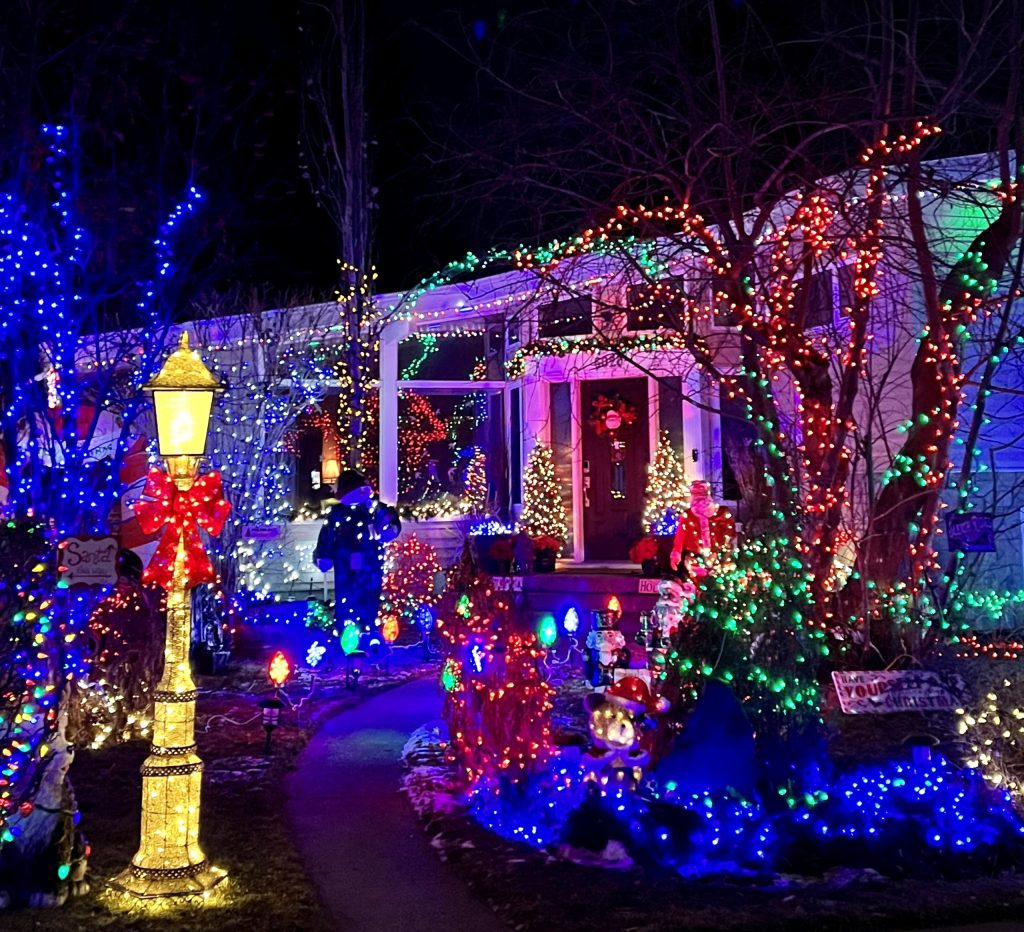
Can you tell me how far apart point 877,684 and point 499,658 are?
2456 millimetres

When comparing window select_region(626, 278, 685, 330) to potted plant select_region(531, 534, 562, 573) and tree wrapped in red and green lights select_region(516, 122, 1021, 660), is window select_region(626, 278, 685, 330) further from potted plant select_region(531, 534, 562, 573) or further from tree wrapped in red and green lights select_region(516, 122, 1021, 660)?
potted plant select_region(531, 534, 562, 573)

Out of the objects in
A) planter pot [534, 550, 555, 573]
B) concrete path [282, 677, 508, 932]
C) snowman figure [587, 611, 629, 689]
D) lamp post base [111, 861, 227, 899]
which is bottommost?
concrete path [282, 677, 508, 932]

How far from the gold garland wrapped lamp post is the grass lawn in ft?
0.60

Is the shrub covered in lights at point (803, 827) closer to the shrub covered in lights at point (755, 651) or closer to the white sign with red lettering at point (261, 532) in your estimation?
the shrub covered in lights at point (755, 651)

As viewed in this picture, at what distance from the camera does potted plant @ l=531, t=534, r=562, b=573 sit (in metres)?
14.0

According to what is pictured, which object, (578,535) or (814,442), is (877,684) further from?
(578,535)

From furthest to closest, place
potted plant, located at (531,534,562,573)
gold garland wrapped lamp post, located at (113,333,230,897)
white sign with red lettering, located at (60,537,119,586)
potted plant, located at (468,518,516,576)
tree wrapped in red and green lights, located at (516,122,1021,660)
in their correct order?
1. potted plant, located at (531,534,562,573)
2. potted plant, located at (468,518,516,576)
3. tree wrapped in red and green lights, located at (516,122,1021,660)
4. white sign with red lettering, located at (60,537,119,586)
5. gold garland wrapped lamp post, located at (113,333,230,897)

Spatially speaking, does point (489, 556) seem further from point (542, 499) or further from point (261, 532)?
point (261, 532)

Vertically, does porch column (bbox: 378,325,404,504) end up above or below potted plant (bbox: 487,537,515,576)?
above

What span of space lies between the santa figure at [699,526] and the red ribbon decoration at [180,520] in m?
6.30

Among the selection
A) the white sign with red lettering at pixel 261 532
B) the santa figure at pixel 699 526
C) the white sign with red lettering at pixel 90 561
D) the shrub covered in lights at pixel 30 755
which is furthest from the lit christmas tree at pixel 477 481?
the shrub covered in lights at pixel 30 755

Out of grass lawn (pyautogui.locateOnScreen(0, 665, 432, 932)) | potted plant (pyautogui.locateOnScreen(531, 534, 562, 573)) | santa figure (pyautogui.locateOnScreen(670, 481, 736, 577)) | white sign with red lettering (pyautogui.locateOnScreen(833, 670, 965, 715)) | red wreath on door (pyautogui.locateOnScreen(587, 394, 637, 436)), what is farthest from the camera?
red wreath on door (pyautogui.locateOnScreen(587, 394, 637, 436))

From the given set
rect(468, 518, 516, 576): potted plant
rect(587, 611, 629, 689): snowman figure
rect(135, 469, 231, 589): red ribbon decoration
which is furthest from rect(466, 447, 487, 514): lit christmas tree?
rect(135, 469, 231, 589): red ribbon decoration

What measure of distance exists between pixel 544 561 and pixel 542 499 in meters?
1.19
